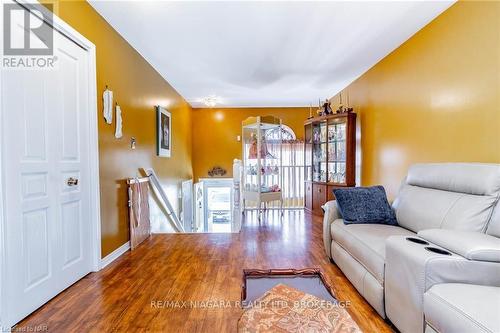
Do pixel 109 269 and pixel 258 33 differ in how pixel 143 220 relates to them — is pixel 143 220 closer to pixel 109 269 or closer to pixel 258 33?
pixel 109 269

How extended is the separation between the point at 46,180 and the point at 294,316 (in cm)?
203

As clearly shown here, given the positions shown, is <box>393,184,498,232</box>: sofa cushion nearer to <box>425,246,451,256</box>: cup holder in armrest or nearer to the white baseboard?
<box>425,246,451,256</box>: cup holder in armrest

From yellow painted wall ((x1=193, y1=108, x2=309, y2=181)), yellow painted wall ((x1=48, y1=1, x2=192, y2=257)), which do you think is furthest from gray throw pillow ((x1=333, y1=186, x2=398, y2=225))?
yellow painted wall ((x1=193, y1=108, x2=309, y2=181))

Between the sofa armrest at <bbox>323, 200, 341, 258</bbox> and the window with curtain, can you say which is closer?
the sofa armrest at <bbox>323, 200, 341, 258</bbox>

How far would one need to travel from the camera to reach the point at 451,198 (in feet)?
6.63

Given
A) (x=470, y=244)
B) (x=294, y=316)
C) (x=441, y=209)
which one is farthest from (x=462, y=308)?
(x=441, y=209)

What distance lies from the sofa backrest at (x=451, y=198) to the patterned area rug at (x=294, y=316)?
112 cm

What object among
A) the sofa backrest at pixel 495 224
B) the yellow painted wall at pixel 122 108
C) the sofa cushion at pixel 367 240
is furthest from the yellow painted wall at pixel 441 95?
the yellow painted wall at pixel 122 108

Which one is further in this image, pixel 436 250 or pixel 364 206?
pixel 364 206

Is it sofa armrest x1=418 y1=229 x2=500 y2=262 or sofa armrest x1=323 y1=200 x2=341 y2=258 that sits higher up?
sofa armrest x1=418 y1=229 x2=500 y2=262

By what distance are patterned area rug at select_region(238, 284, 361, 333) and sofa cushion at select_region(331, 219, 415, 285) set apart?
0.46m

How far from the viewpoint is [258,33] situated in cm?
283

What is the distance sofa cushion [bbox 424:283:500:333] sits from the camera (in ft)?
3.31

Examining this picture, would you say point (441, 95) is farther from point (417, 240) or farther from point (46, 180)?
point (46, 180)
